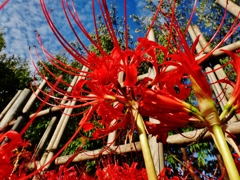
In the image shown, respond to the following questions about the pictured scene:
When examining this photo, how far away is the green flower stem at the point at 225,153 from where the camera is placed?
0.48 m

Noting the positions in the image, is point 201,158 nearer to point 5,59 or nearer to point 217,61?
point 217,61

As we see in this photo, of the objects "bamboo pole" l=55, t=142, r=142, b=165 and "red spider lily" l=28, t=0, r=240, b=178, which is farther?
"bamboo pole" l=55, t=142, r=142, b=165

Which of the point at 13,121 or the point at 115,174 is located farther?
the point at 13,121

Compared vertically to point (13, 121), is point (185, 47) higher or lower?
lower

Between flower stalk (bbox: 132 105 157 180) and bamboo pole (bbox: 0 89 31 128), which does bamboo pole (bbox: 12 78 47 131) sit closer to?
bamboo pole (bbox: 0 89 31 128)

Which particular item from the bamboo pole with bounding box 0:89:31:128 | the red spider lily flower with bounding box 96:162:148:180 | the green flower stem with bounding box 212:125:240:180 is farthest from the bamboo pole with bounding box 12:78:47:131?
the green flower stem with bounding box 212:125:240:180

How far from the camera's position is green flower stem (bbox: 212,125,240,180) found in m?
0.48

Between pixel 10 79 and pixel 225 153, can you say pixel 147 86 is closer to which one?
pixel 225 153

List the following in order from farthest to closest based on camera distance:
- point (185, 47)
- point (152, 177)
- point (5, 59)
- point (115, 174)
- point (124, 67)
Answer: point (5, 59), point (115, 174), point (124, 67), point (185, 47), point (152, 177)

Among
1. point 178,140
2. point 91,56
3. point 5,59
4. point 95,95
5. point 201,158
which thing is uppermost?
point 5,59

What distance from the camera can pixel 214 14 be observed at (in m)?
11.1

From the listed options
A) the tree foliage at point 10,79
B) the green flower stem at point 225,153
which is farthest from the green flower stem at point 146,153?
the tree foliage at point 10,79

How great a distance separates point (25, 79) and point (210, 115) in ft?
39.6

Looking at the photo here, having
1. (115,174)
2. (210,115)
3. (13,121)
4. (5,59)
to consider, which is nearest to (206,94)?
(210,115)
